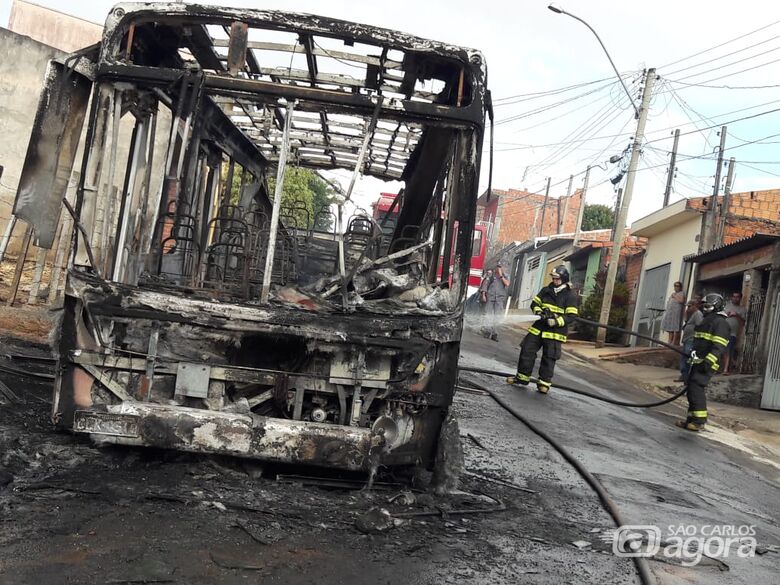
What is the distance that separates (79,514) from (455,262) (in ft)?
8.38

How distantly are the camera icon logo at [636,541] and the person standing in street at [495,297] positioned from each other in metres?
13.2

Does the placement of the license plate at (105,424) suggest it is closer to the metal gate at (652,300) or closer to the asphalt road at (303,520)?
the asphalt road at (303,520)

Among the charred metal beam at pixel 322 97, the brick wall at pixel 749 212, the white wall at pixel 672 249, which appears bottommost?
the charred metal beam at pixel 322 97

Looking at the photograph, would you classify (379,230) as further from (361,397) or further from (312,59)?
(361,397)

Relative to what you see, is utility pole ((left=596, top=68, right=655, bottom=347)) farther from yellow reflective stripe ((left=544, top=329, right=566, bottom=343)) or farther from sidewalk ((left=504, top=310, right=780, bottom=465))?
yellow reflective stripe ((left=544, top=329, right=566, bottom=343))

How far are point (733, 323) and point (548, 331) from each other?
6.45 m

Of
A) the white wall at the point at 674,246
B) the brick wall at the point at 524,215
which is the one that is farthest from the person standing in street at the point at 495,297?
the brick wall at the point at 524,215

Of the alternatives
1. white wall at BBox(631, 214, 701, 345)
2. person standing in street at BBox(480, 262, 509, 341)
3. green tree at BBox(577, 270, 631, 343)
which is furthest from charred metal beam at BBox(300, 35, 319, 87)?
green tree at BBox(577, 270, 631, 343)

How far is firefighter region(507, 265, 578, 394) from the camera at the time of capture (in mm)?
10000

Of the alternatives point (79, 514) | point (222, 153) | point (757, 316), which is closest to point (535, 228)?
point (757, 316)

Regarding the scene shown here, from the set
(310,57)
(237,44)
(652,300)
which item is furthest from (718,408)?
(237,44)

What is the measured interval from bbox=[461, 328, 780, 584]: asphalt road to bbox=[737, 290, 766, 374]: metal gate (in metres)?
4.23

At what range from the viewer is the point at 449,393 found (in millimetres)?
4508

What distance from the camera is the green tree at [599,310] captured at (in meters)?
22.4
